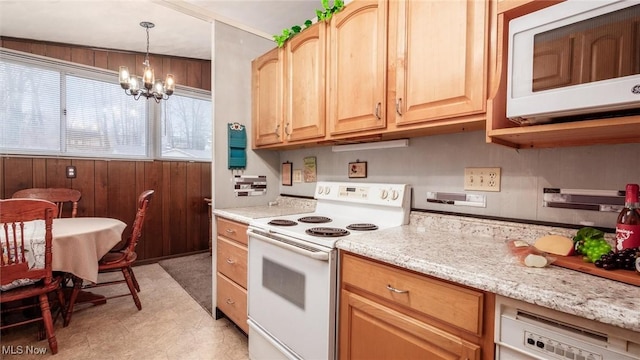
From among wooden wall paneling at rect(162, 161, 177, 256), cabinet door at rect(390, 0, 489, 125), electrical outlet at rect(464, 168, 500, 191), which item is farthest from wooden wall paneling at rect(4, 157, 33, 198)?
electrical outlet at rect(464, 168, 500, 191)

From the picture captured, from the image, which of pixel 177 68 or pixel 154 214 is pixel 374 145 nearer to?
pixel 154 214

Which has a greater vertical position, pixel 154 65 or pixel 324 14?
pixel 154 65

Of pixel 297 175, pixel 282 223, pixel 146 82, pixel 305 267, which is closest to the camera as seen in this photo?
pixel 305 267

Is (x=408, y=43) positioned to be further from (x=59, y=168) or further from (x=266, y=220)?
(x=59, y=168)

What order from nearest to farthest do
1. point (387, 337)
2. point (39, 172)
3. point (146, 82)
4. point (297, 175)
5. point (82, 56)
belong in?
point (387, 337)
point (297, 175)
point (146, 82)
point (39, 172)
point (82, 56)

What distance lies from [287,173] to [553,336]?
2.05m

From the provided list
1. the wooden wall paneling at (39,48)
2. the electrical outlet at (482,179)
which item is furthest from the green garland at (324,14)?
the wooden wall paneling at (39,48)

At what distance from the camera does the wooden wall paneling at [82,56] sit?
3.27 m

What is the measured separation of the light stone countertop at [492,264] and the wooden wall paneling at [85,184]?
3402 mm

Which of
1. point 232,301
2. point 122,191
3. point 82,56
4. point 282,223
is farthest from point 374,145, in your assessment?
point 82,56

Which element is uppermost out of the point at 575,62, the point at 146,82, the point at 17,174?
the point at 146,82

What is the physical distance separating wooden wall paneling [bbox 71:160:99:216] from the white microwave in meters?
3.99

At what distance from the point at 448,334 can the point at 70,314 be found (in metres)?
2.66

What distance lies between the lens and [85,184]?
3.31m
